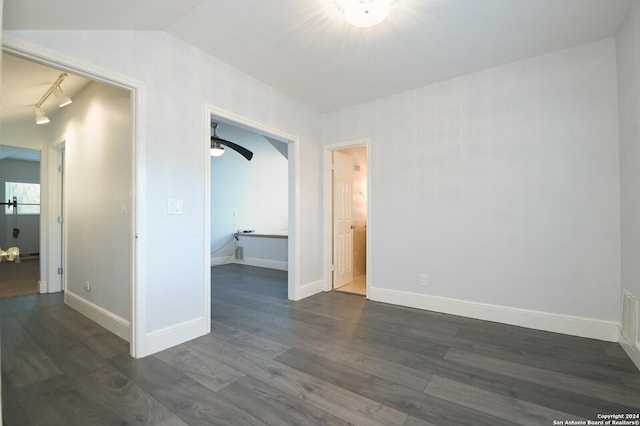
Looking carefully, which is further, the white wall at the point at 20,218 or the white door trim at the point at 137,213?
the white wall at the point at 20,218

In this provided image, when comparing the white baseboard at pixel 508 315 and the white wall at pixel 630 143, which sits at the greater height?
the white wall at pixel 630 143

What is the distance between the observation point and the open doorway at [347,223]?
4352 mm

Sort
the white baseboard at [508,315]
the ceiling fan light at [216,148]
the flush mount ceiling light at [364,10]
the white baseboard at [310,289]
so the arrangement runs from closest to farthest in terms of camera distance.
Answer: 1. the flush mount ceiling light at [364,10]
2. the white baseboard at [508,315]
3. the white baseboard at [310,289]
4. the ceiling fan light at [216,148]

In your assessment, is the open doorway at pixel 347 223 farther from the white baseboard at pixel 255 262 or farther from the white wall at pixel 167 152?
the white wall at pixel 167 152

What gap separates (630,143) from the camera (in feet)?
7.48

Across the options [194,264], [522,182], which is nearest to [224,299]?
[194,264]

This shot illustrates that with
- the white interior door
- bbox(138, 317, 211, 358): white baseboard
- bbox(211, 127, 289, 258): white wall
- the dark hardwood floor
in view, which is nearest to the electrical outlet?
the dark hardwood floor

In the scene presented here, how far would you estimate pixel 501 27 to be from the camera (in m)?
2.40

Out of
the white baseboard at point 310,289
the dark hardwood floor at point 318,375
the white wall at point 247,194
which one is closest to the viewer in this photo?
the dark hardwood floor at point 318,375

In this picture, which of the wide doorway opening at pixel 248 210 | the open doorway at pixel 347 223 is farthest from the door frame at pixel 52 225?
the open doorway at pixel 347 223

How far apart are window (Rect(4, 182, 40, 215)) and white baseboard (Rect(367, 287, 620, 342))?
9.46 meters

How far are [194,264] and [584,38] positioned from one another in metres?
4.00

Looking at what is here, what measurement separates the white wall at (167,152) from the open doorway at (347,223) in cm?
190

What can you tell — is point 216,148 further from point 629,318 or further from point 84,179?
point 629,318
